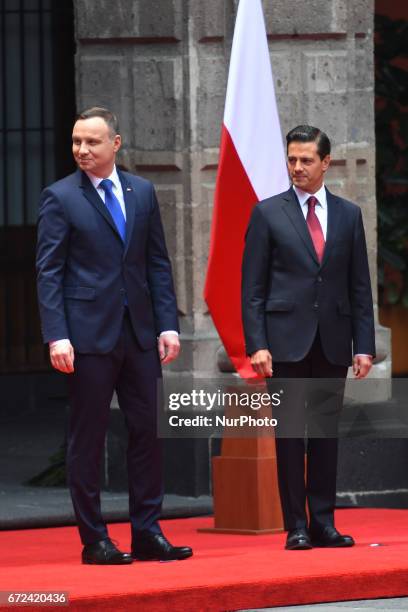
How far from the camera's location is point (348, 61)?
1121 centimetres

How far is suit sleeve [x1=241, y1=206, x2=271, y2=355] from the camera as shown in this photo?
8.84 metres

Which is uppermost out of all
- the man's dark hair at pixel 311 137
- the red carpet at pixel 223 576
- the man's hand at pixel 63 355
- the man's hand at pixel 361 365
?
the man's dark hair at pixel 311 137

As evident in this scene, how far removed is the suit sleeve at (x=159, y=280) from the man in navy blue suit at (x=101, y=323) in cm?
4

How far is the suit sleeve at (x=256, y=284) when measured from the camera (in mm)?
8836

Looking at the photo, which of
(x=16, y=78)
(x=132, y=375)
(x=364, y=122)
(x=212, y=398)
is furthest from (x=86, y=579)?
(x=16, y=78)

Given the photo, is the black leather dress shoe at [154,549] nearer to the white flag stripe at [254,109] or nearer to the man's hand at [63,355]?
the man's hand at [63,355]

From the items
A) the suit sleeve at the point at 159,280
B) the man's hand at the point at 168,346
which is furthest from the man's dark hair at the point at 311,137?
the man's hand at the point at 168,346

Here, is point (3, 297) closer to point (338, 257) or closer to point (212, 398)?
point (212, 398)

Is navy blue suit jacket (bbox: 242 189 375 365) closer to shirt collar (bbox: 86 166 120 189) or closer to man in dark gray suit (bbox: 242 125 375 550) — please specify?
man in dark gray suit (bbox: 242 125 375 550)

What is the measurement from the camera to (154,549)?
8.47 meters

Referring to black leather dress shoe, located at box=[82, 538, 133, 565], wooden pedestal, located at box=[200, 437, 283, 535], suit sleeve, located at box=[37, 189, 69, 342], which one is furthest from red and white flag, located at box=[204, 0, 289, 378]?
black leather dress shoe, located at box=[82, 538, 133, 565]

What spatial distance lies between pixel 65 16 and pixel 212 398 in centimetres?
425

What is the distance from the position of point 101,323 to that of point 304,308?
1006mm

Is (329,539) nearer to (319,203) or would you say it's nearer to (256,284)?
(256,284)
